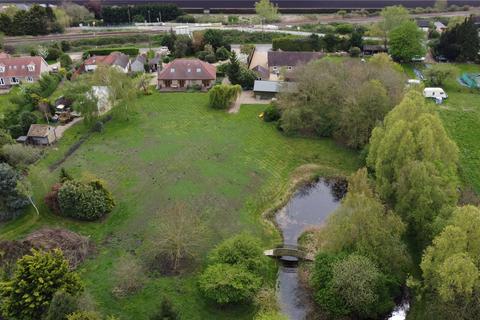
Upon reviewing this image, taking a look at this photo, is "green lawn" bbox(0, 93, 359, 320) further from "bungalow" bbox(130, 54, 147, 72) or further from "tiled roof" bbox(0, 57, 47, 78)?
"tiled roof" bbox(0, 57, 47, 78)

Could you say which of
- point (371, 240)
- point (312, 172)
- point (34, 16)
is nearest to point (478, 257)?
point (371, 240)

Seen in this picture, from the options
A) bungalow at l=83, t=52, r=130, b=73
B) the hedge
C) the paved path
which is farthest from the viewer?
the hedge

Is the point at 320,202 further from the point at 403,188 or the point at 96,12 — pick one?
the point at 96,12

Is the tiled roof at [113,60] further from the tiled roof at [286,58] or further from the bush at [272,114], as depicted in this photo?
the bush at [272,114]

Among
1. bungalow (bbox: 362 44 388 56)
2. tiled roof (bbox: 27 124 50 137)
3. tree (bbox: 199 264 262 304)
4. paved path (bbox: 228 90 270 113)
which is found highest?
bungalow (bbox: 362 44 388 56)

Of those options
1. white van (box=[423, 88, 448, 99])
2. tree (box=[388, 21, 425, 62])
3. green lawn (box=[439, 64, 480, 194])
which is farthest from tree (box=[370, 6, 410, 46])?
white van (box=[423, 88, 448, 99])

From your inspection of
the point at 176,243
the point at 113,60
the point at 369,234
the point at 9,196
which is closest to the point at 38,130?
the point at 9,196
